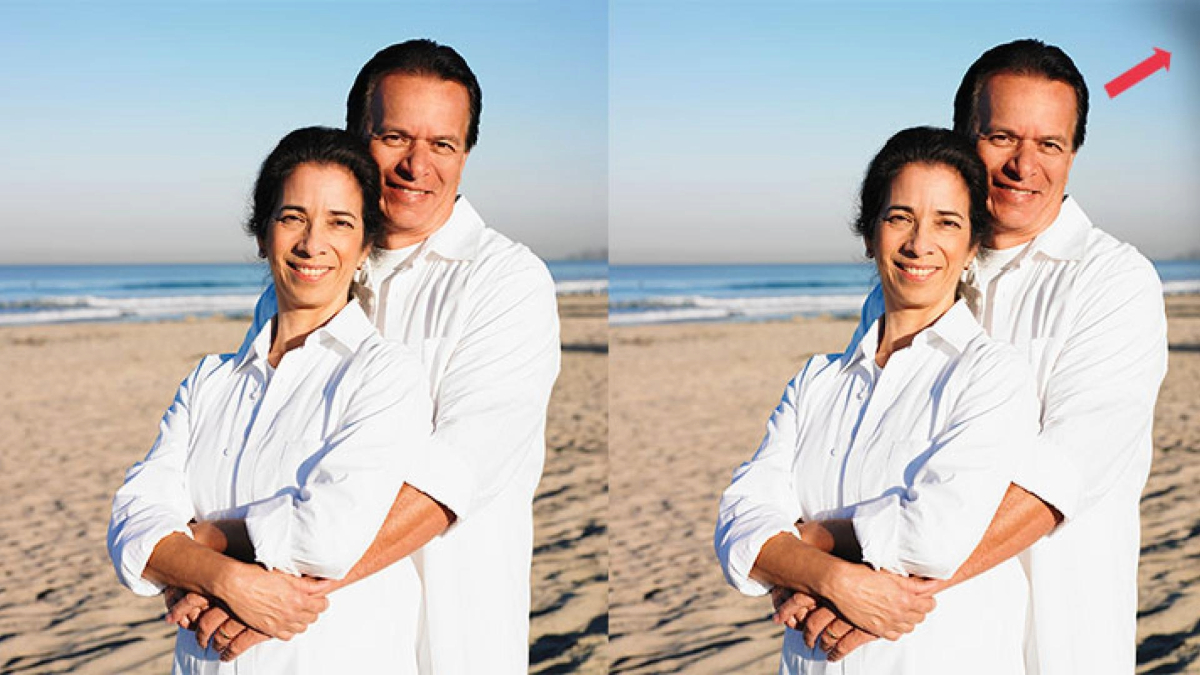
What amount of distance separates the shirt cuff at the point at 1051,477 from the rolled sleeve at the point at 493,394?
1.01m

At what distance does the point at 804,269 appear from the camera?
121ft

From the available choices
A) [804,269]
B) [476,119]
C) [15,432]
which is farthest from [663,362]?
[804,269]

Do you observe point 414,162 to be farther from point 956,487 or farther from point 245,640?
point 956,487

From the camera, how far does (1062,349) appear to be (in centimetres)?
263

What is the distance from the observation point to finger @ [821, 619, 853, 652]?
94.1 inches

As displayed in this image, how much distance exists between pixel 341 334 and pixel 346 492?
36cm

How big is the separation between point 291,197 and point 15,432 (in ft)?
34.2

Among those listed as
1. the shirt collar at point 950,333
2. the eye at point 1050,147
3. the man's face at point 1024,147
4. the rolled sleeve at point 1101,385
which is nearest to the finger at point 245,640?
the shirt collar at point 950,333

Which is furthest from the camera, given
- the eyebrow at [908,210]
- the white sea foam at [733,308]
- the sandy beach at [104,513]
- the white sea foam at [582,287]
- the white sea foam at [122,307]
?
the white sea foam at [582,287]

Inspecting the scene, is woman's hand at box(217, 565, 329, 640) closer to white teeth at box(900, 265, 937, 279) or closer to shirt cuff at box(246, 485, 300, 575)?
shirt cuff at box(246, 485, 300, 575)

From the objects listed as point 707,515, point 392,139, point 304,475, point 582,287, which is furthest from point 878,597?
point 582,287

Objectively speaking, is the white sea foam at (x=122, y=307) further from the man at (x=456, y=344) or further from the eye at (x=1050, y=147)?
the eye at (x=1050, y=147)

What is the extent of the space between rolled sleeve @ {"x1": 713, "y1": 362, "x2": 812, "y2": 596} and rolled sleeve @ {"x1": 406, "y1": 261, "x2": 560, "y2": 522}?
0.48m

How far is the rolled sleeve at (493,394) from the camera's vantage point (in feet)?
8.39
